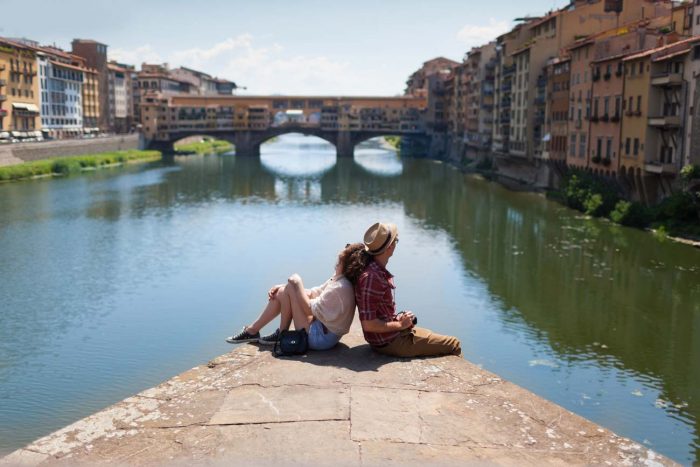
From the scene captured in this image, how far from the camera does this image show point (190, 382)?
6355 millimetres

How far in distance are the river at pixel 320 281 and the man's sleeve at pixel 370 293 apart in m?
6.71

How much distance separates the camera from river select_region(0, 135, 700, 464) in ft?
45.6

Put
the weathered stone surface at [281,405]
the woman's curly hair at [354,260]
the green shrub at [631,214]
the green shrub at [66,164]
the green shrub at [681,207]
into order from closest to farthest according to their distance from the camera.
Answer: the weathered stone surface at [281,405] < the woman's curly hair at [354,260] < the green shrub at [681,207] < the green shrub at [631,214] < the green shrub at [66,164]

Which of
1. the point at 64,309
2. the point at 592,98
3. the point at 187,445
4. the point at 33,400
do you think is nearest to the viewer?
the point at 187,445

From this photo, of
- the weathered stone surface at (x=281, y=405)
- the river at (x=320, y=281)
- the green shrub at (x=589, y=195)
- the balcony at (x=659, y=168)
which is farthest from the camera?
the green shrub at (x=589, y=195)

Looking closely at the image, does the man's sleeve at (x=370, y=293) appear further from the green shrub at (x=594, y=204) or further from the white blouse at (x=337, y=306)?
the green shrub at (x=594, y=204)

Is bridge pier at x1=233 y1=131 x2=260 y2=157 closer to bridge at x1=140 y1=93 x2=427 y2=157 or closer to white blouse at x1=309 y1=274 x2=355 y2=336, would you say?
bridge at x1=140 y1=93 x2=427 y2=157

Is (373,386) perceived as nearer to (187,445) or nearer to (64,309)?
(187,445)

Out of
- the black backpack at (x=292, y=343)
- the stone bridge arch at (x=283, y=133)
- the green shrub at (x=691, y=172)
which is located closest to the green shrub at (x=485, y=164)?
the stone bridge arch at (x=283, y=133)

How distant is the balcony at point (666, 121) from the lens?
30.5m

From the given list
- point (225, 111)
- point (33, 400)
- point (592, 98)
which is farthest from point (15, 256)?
point (225, 111)

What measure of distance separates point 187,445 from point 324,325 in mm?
2324

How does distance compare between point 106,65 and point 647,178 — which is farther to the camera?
point 106,65

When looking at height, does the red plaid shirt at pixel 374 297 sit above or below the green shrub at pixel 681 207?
above
